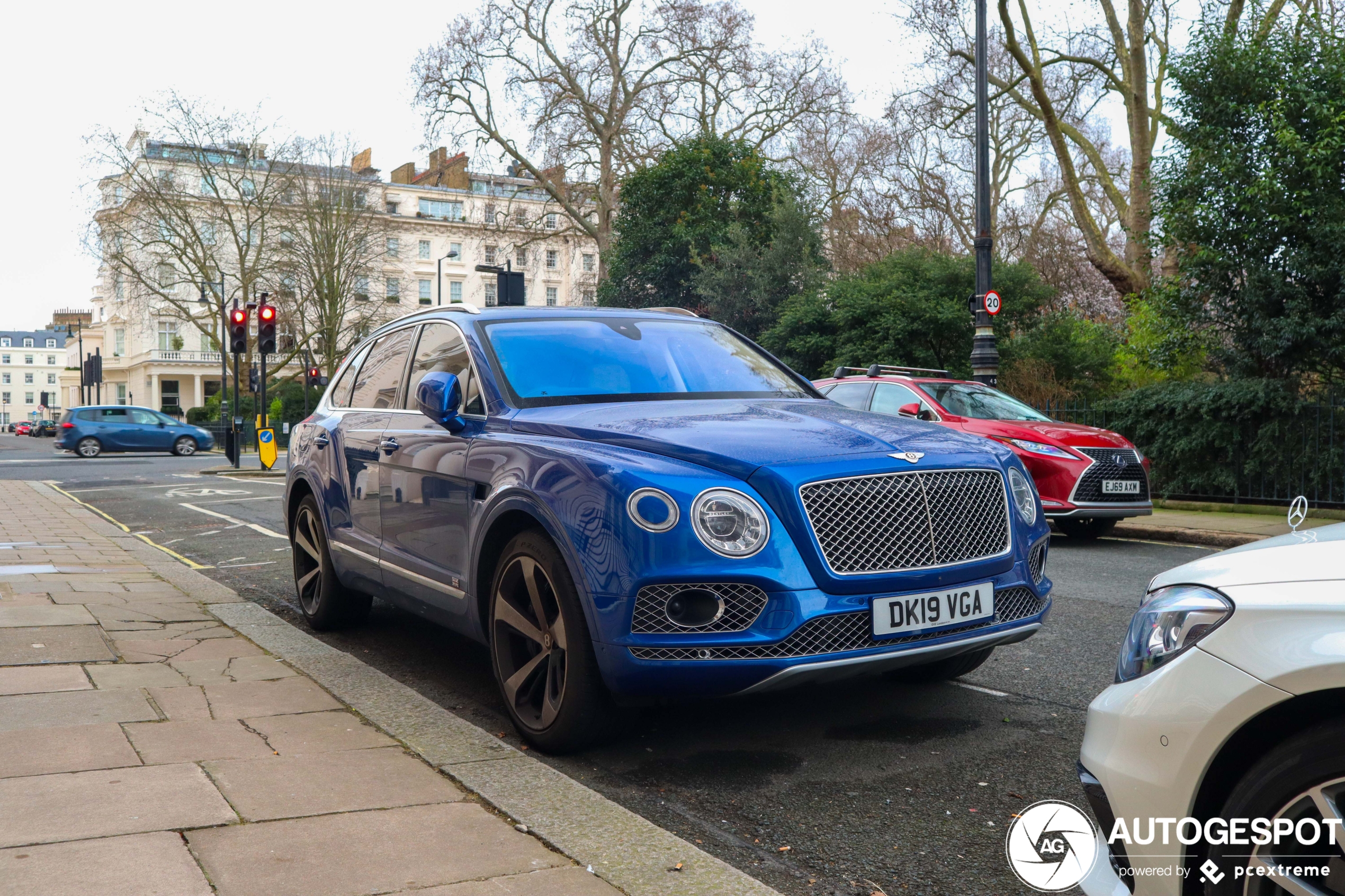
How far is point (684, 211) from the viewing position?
3144cm

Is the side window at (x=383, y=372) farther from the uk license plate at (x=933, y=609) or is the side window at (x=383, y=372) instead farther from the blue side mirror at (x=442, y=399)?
the uk license plate at (x=933, y=609)

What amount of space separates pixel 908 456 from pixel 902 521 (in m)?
0.25

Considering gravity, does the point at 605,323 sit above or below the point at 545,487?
above

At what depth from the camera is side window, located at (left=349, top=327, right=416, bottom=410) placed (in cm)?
576

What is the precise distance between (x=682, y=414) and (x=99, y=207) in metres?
50.6

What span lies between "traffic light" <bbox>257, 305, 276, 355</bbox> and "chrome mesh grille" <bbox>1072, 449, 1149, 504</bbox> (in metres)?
18.1

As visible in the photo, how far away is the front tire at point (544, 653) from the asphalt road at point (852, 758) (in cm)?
14

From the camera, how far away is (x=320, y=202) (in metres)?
53.1

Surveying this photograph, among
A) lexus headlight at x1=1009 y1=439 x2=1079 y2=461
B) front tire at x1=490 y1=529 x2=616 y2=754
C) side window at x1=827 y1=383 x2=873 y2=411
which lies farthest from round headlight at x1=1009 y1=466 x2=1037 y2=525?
side window at x1=827 y1=383 x2=873 y2=411

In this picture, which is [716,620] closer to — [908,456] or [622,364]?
[908,456]

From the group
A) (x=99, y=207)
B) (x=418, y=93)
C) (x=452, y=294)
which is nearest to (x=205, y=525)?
(x=418, y=93)

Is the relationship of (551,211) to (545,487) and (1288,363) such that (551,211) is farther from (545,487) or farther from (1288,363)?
(545,487)

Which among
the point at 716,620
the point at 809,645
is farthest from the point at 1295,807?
the point at 716,620

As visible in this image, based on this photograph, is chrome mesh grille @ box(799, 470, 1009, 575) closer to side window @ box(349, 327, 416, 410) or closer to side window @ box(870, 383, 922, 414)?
side window @ box(349, 327, 416, 410)
